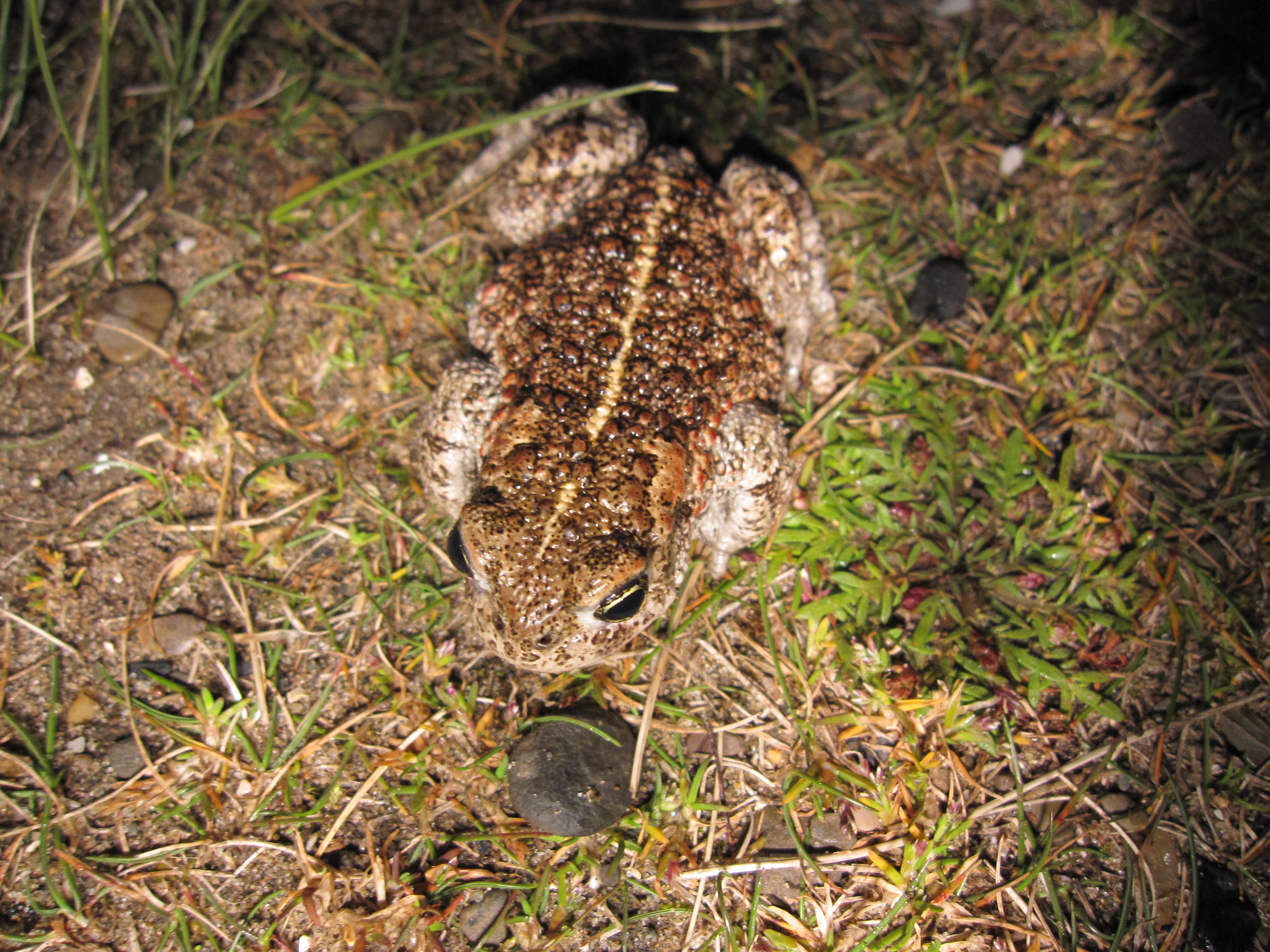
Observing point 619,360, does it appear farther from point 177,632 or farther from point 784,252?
point 177,632

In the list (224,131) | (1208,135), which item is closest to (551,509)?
(224,131)

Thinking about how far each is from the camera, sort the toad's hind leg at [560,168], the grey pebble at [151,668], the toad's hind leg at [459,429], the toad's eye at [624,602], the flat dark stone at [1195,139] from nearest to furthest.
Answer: the toad's eye at [624,602] → the grey pebble at [151,668] → the toad's hind leg at [459,429] → the toad's hind leg at [560,168] → the flat dark stone at [1195,139]

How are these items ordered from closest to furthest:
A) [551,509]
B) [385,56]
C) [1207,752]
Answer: [551,509] < [1207,752] < [385,56]

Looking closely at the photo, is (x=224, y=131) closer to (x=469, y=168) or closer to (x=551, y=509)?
(x=469, y=168)

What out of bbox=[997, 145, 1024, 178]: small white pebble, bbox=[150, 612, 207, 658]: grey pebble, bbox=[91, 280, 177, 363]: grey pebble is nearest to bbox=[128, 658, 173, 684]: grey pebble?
bbox=[150, 612, 207, 658]: grey pebble

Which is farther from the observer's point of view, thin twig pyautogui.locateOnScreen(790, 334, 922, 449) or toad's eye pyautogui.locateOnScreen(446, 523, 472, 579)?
thin twig pyautogui.locateOnScreen(790, 334, 922, 449)

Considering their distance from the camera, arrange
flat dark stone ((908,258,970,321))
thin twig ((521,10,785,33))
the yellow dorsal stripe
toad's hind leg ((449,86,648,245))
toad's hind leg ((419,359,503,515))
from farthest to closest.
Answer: thin twig ((521,10,785,33)), flat dark stone ((908,258,970,321)), toad's hind leg ((449,86,648,245)), toad's hind leg ((419,359,503,515)), the yellow dorsal stripe

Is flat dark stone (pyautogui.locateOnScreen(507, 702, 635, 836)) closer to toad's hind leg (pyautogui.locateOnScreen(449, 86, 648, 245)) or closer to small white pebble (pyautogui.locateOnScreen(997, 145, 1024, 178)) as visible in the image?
toad's hind leg (pyautogui.locateOnScreen(449, 86, 648, 245))

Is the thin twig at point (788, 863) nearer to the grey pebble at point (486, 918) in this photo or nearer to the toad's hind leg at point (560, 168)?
the grey pebble at point (486, 918)

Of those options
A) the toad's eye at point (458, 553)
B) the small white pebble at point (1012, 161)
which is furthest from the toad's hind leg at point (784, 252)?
the toad's eye at point (458, 553)
